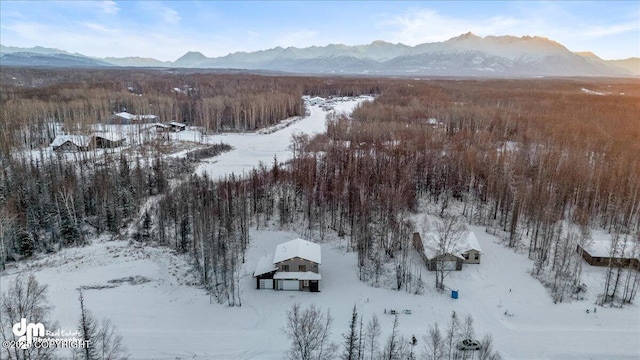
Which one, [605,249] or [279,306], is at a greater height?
[605,249]

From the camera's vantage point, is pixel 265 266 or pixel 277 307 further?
pixel 265 266

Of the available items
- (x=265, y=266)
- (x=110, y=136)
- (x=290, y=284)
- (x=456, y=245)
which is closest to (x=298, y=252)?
(x=290, y=284)

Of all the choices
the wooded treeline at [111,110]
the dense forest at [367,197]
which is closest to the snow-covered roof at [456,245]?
the dense forest at [367,197]

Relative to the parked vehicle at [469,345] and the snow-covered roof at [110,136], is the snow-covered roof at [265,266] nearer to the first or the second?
the parked vehicle at [469,345]

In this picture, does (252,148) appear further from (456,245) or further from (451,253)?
(451,253)

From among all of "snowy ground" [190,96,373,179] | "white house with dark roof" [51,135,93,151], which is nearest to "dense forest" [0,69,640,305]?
"snowy ground" [190,96,373,179]

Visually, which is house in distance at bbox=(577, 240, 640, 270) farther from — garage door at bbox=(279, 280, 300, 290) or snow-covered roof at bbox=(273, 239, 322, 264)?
garage door at bbox=(279, 280, 300, 290)
